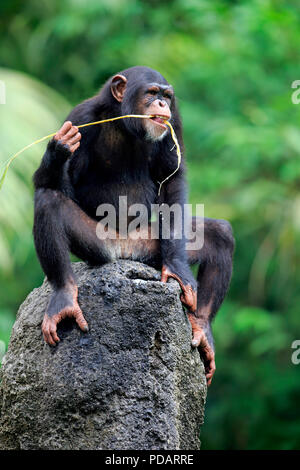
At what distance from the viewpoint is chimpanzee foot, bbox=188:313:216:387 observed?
213 inches

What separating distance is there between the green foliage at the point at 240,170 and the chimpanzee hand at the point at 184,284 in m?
5.96

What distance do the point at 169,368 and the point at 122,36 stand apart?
11.4 meters

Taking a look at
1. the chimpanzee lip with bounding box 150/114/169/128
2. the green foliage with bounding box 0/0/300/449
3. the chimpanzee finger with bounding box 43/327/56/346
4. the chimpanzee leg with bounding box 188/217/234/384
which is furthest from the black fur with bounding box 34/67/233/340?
the green foliage with bounding box 0/0/300/449

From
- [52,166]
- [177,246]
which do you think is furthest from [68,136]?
[177,246]

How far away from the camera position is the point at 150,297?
4.93 m

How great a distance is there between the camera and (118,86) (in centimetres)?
578

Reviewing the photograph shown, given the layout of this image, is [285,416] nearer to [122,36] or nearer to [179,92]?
[179,92]

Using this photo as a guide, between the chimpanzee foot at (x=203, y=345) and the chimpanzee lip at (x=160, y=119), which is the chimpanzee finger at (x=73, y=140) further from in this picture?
the chimpanzee foot at (x=203, y=345)

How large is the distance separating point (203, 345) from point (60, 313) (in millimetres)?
1167

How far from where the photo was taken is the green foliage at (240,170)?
1160 centimetres

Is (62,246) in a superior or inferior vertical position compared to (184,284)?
superior

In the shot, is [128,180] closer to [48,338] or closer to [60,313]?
[60,313]


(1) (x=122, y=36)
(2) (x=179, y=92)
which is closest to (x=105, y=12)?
(1) (x=122, y=36)

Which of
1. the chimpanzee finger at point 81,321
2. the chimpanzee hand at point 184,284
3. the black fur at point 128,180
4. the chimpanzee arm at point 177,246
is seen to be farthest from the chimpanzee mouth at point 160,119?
the chimpanzee finger at point 81,321
